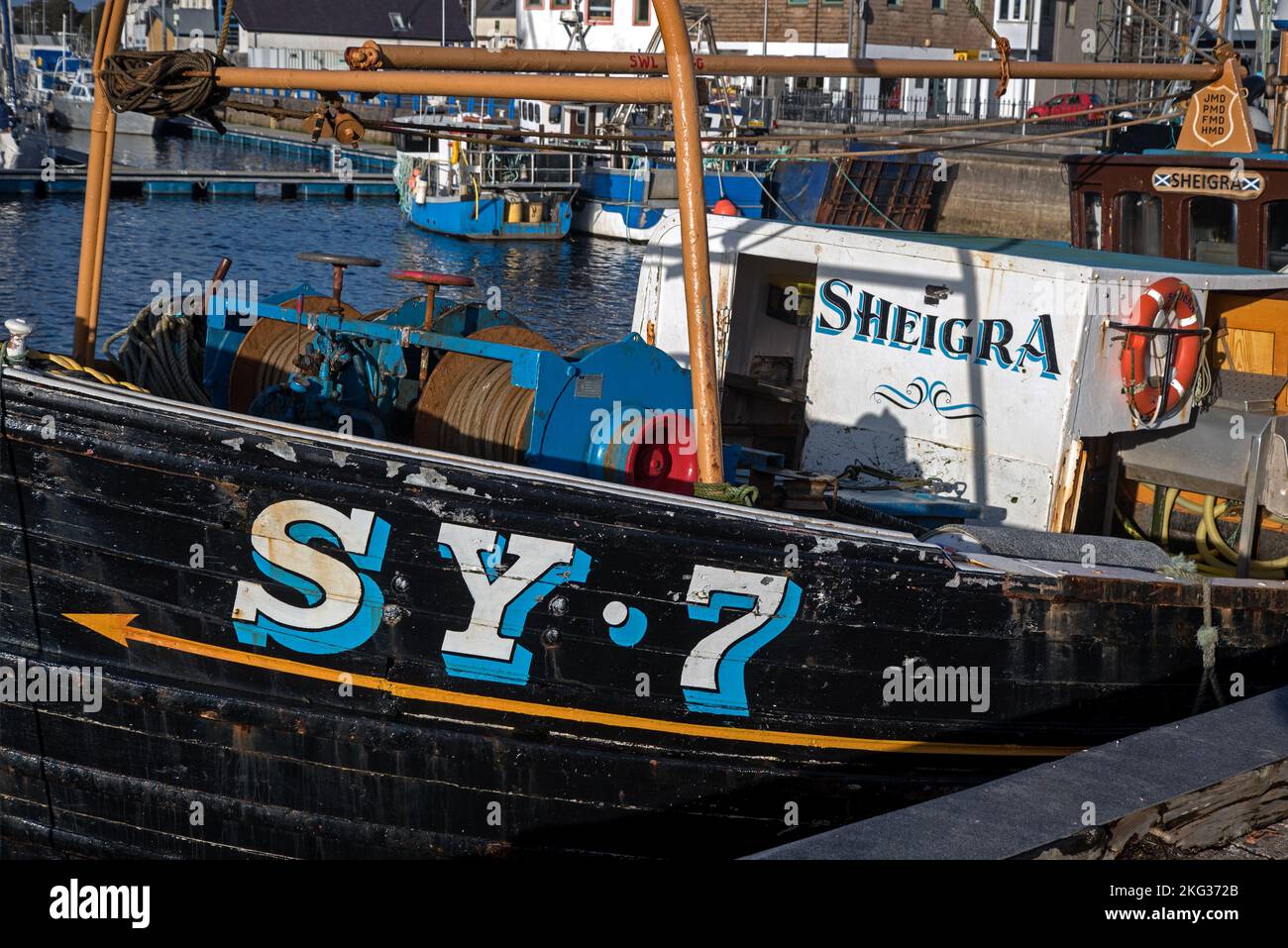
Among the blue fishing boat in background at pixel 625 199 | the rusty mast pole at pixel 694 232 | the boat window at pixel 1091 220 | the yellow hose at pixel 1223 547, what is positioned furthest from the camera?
the blue fishing boat in background at pixel 625 199

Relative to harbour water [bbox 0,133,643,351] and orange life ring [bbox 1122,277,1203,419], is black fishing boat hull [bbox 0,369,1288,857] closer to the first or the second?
orange life ring [bbox 1122,277,1203,419]

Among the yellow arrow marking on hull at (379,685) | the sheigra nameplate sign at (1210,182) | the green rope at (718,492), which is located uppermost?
the sheigra nameplate sign at (1210,182)

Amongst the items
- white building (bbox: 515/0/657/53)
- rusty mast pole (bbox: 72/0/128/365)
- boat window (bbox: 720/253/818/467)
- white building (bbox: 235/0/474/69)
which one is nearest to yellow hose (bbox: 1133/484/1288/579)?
boat window (bbox: 720/253/818/467)

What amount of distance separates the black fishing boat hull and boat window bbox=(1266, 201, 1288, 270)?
6.05m

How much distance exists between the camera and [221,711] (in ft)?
19.9

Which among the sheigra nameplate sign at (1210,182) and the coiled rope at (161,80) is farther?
the sheigra nameplate sign at (1210,182)

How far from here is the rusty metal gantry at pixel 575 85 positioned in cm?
600

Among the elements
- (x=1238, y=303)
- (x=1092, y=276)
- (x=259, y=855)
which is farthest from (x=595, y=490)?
(x=1238, y=303)

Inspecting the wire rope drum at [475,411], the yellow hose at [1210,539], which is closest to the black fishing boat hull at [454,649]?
the wire rope drum at [475,411]

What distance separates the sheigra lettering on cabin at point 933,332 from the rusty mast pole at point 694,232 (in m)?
3.16

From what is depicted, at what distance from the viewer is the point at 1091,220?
12336 mm

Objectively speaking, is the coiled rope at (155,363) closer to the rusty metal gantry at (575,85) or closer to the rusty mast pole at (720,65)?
the rusty metal gantry at (575,85)

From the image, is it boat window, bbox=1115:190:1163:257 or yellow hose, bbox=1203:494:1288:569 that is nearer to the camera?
yellow hose, bbox=1203:494:1288:569

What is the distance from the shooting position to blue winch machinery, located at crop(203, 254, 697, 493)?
699 cm
